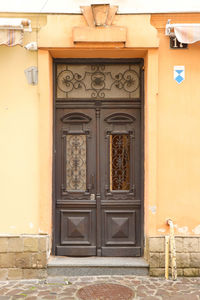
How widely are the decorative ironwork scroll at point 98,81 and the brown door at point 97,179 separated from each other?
0.15 meters

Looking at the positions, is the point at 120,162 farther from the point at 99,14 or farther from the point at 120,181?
the point at 99,14

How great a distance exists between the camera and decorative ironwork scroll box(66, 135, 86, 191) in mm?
6359

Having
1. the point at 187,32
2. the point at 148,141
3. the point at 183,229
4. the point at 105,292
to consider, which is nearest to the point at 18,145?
the point at 148,141

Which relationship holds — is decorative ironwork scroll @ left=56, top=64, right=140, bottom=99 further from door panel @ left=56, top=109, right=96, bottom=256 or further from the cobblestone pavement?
the cobblestone pavement

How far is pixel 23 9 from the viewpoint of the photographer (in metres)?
5.80

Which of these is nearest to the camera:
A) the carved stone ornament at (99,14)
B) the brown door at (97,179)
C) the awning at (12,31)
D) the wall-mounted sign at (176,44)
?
the awning at (12,31)

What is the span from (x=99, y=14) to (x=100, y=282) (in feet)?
13.9

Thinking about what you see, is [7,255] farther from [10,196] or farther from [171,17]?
[171,17]

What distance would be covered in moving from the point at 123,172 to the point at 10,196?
1977mm

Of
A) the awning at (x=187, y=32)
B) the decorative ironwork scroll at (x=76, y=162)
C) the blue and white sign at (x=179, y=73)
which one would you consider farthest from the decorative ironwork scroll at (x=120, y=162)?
the awning at (x=187, y=32)

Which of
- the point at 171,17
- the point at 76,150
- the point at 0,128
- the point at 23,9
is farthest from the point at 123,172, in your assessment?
the point at 23,9

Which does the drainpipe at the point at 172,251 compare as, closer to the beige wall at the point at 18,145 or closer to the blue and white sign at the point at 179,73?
the beige wall at the point at 18,145

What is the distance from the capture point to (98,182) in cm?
634

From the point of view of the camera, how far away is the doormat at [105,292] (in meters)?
5.06
